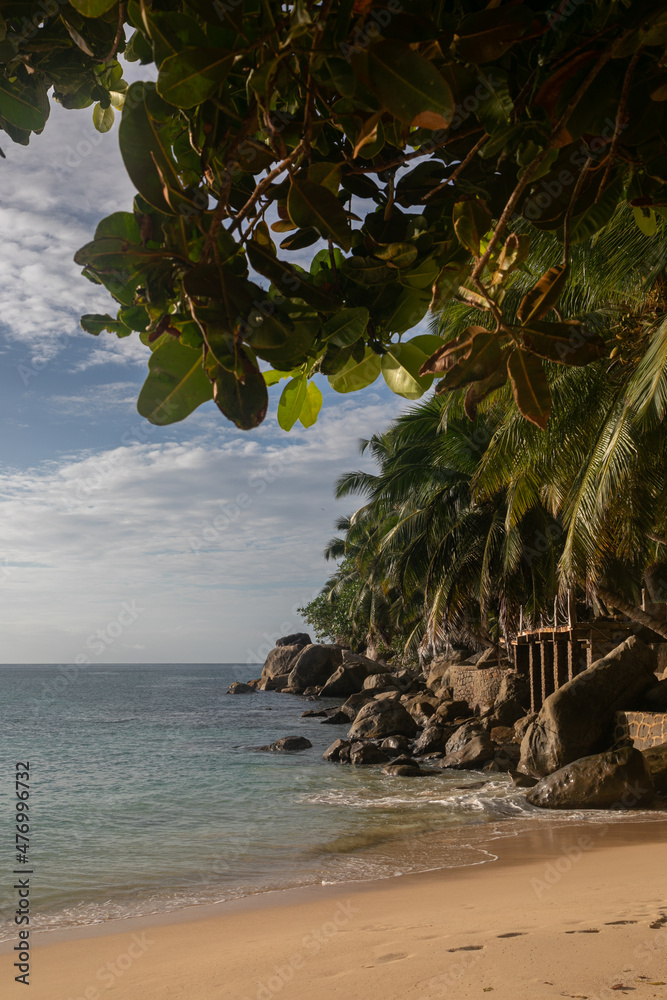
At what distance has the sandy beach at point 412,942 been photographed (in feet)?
13.3

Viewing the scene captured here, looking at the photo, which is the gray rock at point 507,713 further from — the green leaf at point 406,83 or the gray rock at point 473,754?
the green leaf at point 406,83

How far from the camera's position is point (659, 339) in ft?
19.5

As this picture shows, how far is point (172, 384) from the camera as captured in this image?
98 centimetres

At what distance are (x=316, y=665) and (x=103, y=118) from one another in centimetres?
5013

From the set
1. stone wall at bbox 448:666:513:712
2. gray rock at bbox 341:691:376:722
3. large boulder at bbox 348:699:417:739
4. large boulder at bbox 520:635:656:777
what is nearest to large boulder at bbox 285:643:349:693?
gray rock at bbox 341:691:376:722

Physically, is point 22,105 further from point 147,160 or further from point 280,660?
point 280,660

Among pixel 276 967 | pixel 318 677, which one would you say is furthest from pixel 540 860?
pixel 318 677

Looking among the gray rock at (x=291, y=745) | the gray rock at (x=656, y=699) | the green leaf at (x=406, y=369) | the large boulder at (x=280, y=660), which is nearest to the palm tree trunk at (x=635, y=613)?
the gray rock at (x=656, y=699)

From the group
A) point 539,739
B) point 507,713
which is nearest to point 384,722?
point 507,713

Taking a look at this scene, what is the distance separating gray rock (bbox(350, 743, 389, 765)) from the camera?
16922 mm

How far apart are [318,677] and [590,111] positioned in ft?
167

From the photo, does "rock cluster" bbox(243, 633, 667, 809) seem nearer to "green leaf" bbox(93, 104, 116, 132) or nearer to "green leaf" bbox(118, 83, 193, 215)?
"green leaf" bbox(93, 104, 116, 132)

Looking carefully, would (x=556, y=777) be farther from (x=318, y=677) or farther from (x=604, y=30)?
(x=318, y=677)

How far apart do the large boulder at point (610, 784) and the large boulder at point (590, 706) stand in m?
1.41
